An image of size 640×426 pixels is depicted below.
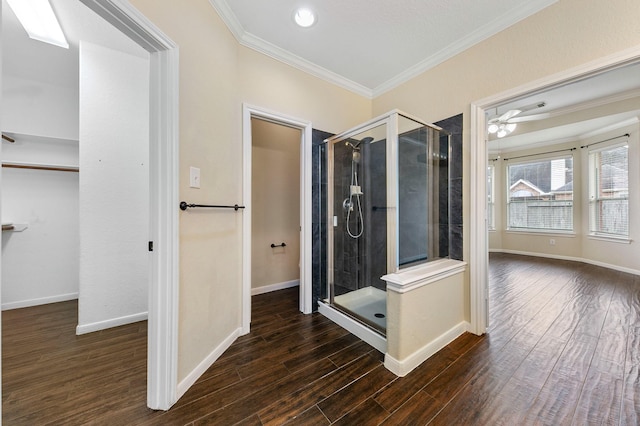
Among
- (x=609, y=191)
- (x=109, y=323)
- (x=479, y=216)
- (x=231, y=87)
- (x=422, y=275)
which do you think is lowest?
(x=109, y=323)

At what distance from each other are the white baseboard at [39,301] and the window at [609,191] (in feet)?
26.5

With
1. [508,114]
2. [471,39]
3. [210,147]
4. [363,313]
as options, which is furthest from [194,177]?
[508,114]

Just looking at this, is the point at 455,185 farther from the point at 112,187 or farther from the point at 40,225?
the point at 40,225

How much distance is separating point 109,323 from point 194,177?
1791mm

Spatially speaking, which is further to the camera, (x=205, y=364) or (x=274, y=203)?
(x=274, y=203)

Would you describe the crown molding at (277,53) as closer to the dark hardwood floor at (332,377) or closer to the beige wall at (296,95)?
the beige wall at (296,95)

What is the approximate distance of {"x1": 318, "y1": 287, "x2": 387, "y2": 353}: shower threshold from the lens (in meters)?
2.12

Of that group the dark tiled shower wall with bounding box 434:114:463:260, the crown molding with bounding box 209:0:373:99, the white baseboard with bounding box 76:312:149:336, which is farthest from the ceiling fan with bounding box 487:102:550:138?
the white baseboard with bounding box 76:312:149:336

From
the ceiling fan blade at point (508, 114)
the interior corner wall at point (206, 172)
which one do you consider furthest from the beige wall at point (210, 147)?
the ceiling fan blade at point (508, 114)

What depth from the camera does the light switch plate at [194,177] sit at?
166 centimetres

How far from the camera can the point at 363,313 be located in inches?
95.5

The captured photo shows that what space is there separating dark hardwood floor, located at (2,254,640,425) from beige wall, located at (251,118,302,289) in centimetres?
89

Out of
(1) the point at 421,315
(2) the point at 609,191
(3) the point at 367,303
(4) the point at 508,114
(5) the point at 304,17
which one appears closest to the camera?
(1) the point at 421,315

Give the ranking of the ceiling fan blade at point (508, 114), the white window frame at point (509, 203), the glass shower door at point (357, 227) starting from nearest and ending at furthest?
the glass shower door at point (357, 227) < the ceiling fan blade at point (508, 114) < the white window frame at point (509, 203)
